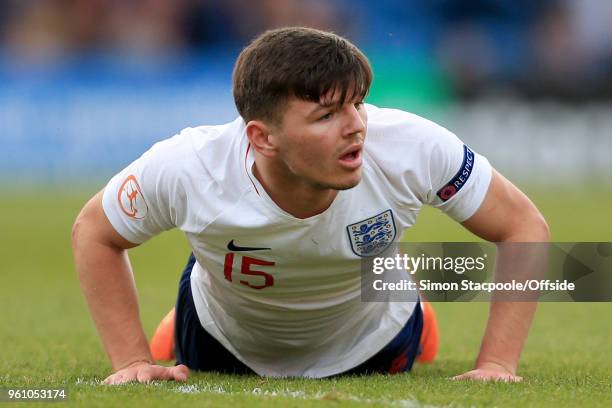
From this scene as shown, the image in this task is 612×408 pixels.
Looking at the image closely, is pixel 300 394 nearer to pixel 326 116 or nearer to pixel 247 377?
pixel 247 377

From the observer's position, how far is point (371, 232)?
5.25 m

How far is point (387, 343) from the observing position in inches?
234

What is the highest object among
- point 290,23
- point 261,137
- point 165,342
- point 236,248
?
point 290,23

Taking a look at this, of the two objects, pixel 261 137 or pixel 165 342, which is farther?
pixel 165 342

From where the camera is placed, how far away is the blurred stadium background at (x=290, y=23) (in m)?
19.5

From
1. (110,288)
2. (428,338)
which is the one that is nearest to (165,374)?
(110,288)

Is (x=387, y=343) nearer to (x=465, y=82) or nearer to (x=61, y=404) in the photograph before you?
(x=61, y=404)

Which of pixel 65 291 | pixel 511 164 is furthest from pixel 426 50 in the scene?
pixel 65 291

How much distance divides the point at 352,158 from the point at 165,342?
2.48 m

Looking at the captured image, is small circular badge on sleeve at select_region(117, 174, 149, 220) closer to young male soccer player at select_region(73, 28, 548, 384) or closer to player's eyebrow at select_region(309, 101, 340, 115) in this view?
young male soccer player at select_region(73, 28, 548, 384)

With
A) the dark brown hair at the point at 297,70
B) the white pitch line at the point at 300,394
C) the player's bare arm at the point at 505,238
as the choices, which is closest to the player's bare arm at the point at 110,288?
the white pitch line at the point at 300,394

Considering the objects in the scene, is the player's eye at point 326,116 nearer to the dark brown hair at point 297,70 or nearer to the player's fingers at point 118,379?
the dark brown hair at point 297,70

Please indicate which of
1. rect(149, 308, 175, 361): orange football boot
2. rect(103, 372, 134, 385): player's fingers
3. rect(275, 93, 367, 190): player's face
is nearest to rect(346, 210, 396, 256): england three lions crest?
rect(275, 93, 367, 190): player's face

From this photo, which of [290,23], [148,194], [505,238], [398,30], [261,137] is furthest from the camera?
[398,30]
